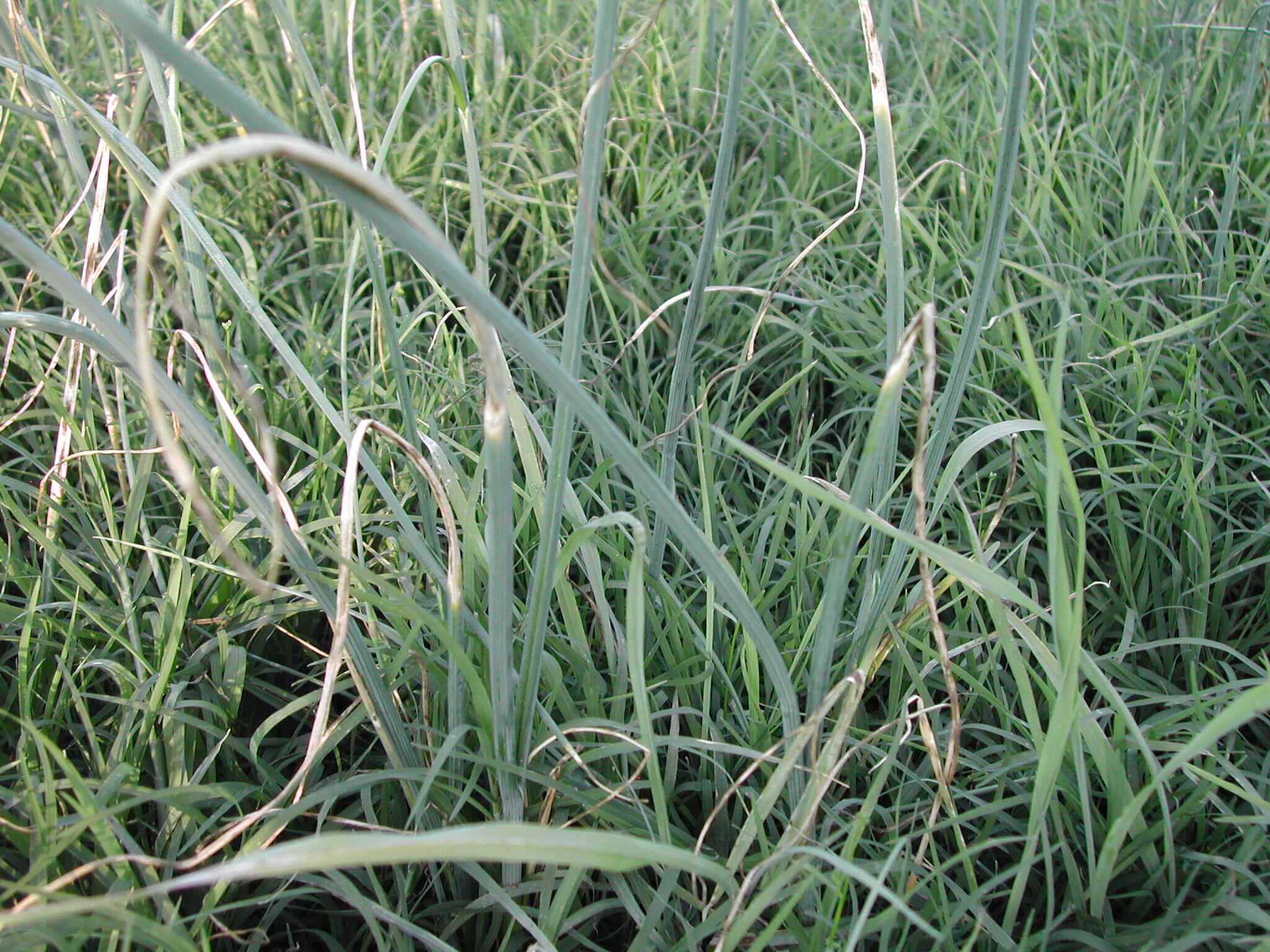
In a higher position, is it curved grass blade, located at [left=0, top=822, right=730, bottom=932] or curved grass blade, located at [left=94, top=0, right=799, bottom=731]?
curved grass blade, located at [left=94, top=0, right=799, bottom=731]

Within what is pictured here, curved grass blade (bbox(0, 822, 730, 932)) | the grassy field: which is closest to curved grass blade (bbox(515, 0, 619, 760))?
the grassy field

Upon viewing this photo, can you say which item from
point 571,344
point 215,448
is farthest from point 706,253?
point 215,448

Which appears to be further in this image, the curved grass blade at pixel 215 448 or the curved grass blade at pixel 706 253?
the curved grass blade at pixel 706 253

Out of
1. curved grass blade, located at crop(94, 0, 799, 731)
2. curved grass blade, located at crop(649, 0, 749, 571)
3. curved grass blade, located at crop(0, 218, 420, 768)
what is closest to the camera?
curved grass blade, located at crop(94, 0, 799, 731)

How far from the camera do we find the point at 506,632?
538mm

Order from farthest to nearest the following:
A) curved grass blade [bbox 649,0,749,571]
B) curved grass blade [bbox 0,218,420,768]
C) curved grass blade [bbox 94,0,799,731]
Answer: curved grass blade [bbox 649,0,749,571] < curved grass blade [bbox 0,218,420,768] < curved grass blade [bbox 94,0,799,731]

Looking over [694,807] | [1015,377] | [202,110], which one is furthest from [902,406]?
[202,110]

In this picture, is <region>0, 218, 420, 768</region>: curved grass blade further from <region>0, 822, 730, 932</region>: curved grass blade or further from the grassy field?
<region>0, 822, 730, 932</region>: curved grass blade

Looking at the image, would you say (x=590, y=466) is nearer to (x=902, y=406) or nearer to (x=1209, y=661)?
(x=902, y=406)

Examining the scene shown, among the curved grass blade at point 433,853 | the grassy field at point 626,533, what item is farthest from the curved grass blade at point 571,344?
the curved grass blade at point 433,853

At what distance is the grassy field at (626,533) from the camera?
518mm

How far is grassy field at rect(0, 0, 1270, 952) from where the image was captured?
1.70 feet

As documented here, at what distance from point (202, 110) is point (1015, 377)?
1166 millimetres

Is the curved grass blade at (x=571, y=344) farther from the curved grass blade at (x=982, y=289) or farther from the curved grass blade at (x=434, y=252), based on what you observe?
the curved grass blade at (x=982, y=289)
